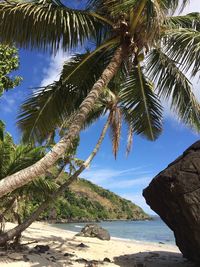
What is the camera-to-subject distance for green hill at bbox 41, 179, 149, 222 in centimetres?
6788

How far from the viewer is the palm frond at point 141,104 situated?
37.9 feet

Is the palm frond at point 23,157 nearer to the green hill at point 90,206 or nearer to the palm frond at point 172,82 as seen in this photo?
the palm frond at point 172,82

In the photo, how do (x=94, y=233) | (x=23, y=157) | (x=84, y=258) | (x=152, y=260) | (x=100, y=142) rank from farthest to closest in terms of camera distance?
(x=94, y=233) → (x=100, y=142) → (x=152, y=260) → (x=84, y=258) → (x=23, y=157)

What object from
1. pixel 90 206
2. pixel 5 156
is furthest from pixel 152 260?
pixel 90 206

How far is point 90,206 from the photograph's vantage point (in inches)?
3430

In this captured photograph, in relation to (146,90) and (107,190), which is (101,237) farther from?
(107,190)

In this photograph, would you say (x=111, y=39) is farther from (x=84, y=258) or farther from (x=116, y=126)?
(x=84, y=258)

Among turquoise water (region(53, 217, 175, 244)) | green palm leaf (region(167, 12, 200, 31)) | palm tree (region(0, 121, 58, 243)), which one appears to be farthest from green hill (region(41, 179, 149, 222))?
green palm leaf (region(167, 12, 200, 31))

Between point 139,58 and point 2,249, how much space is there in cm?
601

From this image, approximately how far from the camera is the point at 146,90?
38.5 ft

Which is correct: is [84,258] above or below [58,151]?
below

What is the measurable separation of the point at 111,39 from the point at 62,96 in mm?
2229

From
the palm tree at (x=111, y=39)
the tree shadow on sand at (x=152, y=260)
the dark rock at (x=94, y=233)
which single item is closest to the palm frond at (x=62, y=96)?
the palm tree at (x=111, y=39)

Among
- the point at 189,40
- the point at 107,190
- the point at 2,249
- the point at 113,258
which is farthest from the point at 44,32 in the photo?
the point at 107,190
